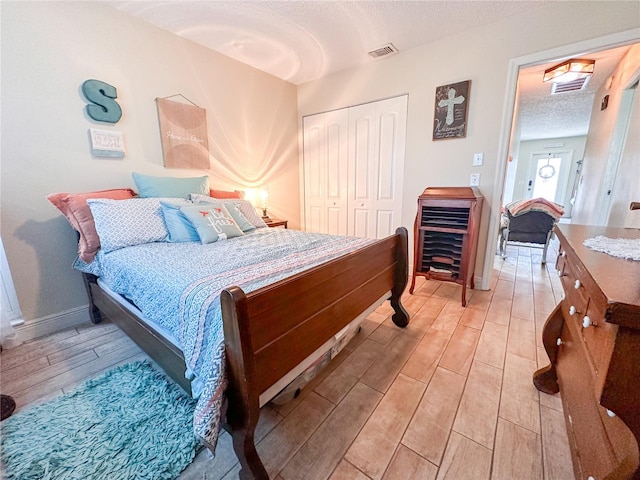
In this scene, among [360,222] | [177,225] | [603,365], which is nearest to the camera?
[603,365]

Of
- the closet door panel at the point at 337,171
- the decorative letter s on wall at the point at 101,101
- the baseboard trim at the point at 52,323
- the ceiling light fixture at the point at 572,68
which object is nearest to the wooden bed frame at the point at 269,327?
the baseboard trim at the point at 52,323

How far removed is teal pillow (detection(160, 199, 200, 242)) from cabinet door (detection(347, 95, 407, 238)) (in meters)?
2.13

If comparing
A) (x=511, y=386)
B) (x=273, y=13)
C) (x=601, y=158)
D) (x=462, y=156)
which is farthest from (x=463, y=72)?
(x=511, y=386)

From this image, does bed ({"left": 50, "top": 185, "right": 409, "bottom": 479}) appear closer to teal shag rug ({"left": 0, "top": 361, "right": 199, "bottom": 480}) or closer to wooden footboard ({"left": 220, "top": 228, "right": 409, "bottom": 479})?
wooden footboard ({"left": 220, "top": 228, "right": 409, "bottom": 479})

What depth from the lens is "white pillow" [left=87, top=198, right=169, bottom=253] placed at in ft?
5.62

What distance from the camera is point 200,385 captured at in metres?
0.91

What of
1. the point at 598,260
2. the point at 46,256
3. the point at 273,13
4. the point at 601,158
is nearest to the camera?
the point at 598,260

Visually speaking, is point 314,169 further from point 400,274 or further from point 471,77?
point 400,274

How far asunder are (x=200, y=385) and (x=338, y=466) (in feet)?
2.04

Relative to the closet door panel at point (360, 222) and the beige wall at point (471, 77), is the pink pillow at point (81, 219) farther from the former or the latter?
the beige wall at point (471, 77)

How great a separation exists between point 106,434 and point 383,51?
11.9ft

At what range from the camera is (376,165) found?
10.4ft

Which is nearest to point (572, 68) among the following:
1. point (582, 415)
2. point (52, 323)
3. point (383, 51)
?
point (383, 51)

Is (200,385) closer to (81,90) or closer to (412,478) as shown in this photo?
(412,478)
